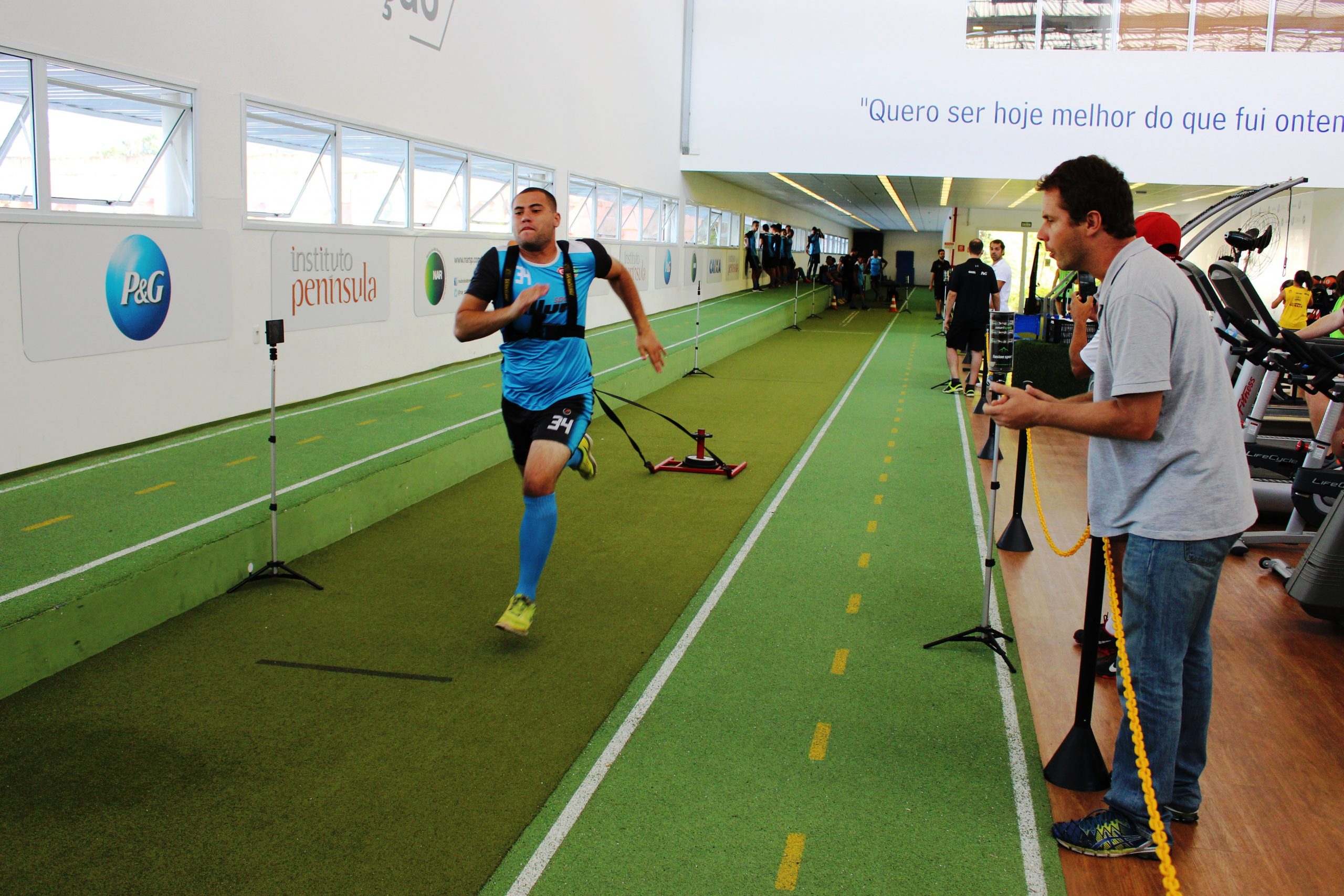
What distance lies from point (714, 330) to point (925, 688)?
1331cm

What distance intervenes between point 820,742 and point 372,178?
344 inches

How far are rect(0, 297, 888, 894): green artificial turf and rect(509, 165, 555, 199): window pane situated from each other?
868 cm

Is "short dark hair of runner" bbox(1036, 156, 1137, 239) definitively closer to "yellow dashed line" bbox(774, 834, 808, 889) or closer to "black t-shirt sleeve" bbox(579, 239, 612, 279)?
"yellow dashed line" bbox(774, 834, 808, 889)

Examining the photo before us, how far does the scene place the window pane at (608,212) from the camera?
1719 cm

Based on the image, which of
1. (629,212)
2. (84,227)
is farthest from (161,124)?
(629,212)

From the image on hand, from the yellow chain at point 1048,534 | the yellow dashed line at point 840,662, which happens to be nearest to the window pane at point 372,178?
the yellow chain at point 1048,534

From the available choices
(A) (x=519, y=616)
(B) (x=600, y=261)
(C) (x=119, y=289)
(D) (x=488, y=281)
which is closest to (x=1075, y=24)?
(B) (x=600, y=261)

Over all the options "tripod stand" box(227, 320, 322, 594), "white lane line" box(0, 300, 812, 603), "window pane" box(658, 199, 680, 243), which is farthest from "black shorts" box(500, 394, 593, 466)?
"window pane" box(658, 199, 680, 243)

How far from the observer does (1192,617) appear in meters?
2.77

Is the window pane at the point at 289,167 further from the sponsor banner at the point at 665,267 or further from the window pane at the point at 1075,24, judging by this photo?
the window pane at the point at 1075,24

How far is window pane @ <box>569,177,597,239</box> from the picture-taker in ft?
53.2

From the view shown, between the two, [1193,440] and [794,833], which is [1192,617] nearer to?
[1193,440]

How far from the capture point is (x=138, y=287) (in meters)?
7.21

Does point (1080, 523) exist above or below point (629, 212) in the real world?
below
